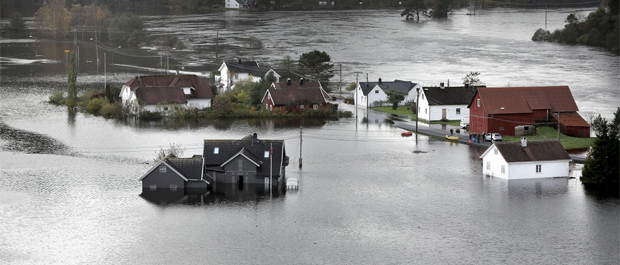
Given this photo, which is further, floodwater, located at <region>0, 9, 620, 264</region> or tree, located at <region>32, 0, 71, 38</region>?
tree, located at <region>32, 0, 71, 38</region>

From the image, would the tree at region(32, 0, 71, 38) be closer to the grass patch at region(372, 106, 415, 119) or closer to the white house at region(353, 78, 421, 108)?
Result: the white house at region(353, 78, 421, 108)

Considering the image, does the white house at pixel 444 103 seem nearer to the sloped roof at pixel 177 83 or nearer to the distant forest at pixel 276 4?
the sloped roof at pixel 177 83

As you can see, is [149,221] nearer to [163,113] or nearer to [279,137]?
[279,137]

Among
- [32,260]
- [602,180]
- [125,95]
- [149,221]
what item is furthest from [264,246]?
[125,95]

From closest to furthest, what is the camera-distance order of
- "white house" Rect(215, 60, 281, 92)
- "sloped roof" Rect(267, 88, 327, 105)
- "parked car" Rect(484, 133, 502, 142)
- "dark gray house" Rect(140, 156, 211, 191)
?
"dark gray house" Rect(140, 156, 211, 191) → "parked car" Rect(484, 133, 502, 142) → "sloped roof" Rect(267, 88, 327, 105) → "white house" Rect(215, 60, 281, 92)

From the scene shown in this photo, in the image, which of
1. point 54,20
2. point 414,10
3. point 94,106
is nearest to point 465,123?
point 94,106

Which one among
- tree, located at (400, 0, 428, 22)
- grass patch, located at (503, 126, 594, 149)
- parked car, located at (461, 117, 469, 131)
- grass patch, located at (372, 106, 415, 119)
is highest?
tree, located at (400, 0, 428, 22)

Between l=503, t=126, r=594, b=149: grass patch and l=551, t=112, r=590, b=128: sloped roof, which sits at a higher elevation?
l=551, t=112, r=590, b=128: sloped roof

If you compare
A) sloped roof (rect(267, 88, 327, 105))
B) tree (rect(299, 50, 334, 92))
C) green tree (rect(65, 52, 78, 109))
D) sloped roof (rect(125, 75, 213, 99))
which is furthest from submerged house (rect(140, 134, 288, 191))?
tree (rect(299, 50, 334, 92))
